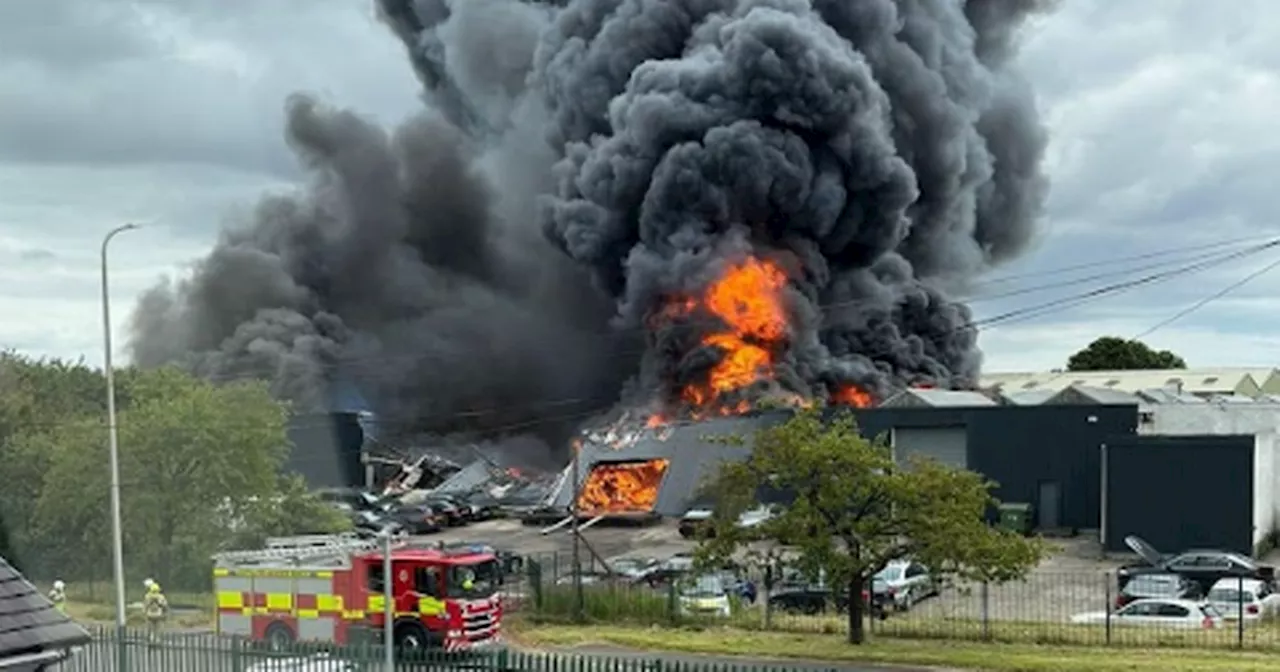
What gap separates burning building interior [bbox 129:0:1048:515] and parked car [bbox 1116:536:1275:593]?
1959 cm

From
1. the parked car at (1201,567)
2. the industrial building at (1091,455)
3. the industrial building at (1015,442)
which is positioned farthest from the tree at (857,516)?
the industrial building at (1015,442)

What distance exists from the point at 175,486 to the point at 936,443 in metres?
27.1

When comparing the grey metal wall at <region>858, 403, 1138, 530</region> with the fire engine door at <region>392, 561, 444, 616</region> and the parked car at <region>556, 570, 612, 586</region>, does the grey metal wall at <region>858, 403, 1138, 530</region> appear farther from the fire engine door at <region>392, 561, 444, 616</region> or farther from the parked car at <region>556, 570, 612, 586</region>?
the fire engine door at <region>392, 561, 444, 616</region>

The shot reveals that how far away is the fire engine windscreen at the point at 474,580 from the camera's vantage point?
78.0ft

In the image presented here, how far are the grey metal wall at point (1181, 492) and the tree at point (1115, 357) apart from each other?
2681 inches

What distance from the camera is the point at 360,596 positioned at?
2377 centimetres

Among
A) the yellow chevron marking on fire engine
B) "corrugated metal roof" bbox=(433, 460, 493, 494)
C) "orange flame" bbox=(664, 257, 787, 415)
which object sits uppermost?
"orange flame" bbox=(664, 257, 787, 415)

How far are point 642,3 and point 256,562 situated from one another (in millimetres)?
55609

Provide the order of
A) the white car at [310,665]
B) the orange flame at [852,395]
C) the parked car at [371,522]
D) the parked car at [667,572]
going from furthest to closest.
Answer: the orange flame at [852,395] < the parked car at [371,522] < the parked car at [667,572] < the white car at [310,665]

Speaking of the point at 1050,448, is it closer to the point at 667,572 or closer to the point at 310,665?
the point at 667,572

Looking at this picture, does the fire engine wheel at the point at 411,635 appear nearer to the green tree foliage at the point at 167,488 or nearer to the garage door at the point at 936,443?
the green tree foliage at the point at 167,488

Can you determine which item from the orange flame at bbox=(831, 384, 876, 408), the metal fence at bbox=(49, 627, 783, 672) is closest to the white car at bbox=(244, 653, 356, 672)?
the metal fence at bbox=(49, 627, 783, 672)

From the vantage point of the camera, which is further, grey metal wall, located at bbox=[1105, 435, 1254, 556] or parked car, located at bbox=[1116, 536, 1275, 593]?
grey metal wall, located at bbox=[1105, 435, 1254, 556]

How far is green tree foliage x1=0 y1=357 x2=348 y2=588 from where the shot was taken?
107ft
